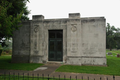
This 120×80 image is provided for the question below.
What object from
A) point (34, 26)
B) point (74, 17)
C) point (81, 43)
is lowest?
point (81, 43)

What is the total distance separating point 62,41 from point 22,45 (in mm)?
5509

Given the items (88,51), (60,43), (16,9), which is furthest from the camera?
(60,43)

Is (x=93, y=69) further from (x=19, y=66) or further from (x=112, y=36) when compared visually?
(x=112, y=36)

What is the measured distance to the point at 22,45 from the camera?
530 inches

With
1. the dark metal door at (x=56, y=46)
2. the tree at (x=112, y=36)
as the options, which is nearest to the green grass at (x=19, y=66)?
the dark metal door at (x=56, y=46)

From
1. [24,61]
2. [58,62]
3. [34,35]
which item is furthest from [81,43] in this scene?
[24,61]

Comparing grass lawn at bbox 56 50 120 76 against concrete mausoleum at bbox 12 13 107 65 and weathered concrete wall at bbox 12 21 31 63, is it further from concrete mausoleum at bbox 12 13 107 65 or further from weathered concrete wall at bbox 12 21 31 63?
weathered concrete wall at bbox 12 21 31 63

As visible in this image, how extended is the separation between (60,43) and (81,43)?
2692 mm

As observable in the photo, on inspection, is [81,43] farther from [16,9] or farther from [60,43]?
[16,9]

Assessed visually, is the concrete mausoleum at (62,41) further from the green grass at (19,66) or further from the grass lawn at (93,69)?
the grass lawn at (93,69)

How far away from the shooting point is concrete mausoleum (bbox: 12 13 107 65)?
39.4 ft

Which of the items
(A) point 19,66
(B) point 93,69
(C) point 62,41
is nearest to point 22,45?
(A) point 19,66

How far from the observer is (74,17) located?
1239cm

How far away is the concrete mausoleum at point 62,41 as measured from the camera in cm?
1202
